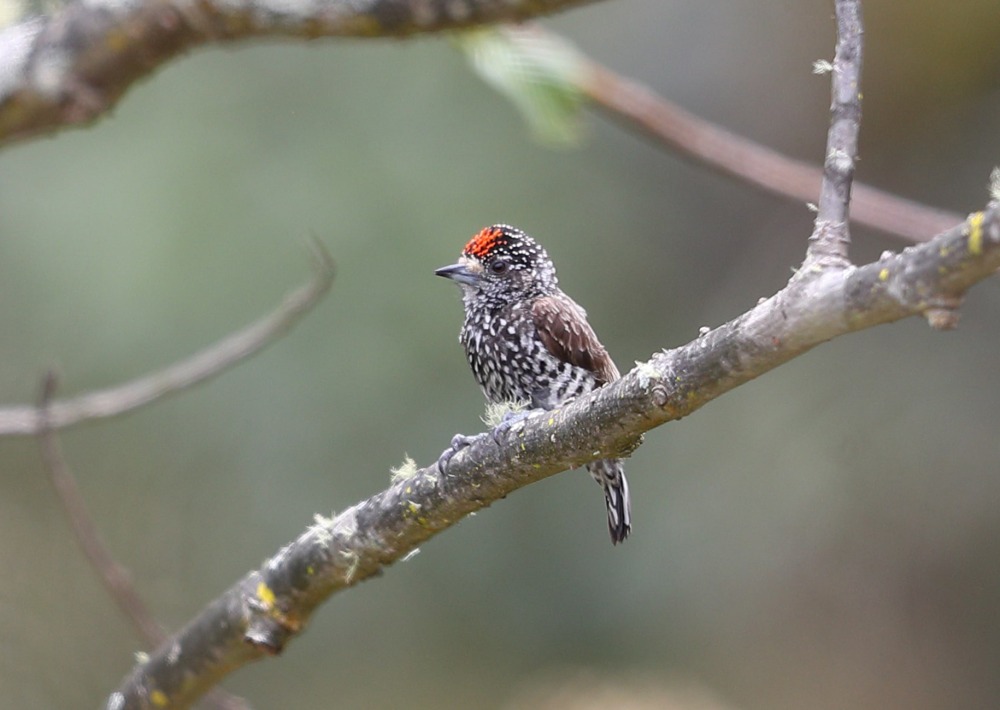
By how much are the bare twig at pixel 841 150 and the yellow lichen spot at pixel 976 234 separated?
25cm

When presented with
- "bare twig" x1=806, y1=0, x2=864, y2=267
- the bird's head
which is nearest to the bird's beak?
the bird's head

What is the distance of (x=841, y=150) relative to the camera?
1.77m

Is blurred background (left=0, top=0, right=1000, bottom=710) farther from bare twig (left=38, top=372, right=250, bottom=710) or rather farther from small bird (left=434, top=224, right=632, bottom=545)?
bare twig (left=38, top=372, right=250, bottom=710)

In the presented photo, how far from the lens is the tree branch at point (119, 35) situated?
288cm

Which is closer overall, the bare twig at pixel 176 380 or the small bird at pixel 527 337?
the bare twig at pixel 176 380

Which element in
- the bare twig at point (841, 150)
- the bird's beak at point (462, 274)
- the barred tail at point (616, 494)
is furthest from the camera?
the bird's beak at point (462, 274)

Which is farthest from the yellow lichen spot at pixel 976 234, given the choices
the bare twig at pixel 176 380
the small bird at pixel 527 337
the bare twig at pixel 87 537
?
the bare twig at pixel 87 537

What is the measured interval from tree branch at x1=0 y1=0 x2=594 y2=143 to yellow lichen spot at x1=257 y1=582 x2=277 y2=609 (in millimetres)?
1184

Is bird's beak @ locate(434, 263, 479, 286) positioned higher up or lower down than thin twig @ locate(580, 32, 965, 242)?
lower down

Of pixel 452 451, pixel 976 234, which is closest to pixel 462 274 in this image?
pixel 452 451

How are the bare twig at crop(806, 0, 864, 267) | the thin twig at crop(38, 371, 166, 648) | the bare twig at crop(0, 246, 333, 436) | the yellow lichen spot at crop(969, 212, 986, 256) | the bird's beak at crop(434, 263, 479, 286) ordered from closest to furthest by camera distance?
the yellow lichen spot at crop(969, 212, 986, 256), the bare twig at crop(806, 0, 864, 267), the thin twig at crop(38, 371, 166, 648), the bare twig at crop(0, 246, 333, 436), the bird's beak at crop(434, 263, 479, 286)

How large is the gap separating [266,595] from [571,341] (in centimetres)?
115

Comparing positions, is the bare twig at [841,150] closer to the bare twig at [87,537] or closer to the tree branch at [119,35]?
the tree branch at [119,35]

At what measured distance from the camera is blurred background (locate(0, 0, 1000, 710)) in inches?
257
